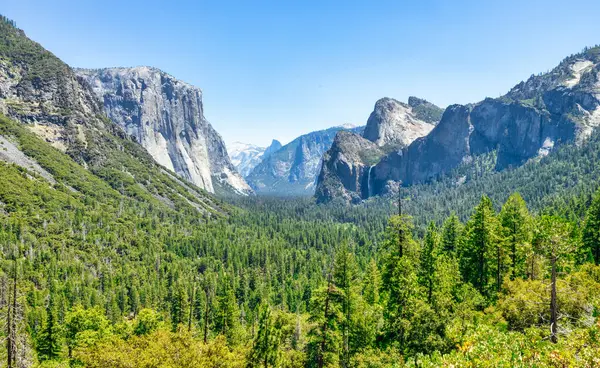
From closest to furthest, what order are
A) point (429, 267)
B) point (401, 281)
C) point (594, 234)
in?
point (401, 281)
point (429, 267)
point (594, 234)

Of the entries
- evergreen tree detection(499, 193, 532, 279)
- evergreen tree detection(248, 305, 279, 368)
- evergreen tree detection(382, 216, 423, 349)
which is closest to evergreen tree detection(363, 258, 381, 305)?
evergreen tree detection(382, 216, 423, 349)

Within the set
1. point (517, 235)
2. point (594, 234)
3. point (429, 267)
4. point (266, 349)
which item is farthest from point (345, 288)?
point (594, 234)

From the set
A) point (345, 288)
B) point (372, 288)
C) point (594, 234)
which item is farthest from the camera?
point (372, 288)

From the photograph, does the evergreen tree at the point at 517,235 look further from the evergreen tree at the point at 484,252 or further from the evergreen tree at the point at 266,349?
the evergreen tree at the point at 266,349

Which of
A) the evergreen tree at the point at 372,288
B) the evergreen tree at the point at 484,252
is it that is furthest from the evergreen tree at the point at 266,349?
the evergreen tree at the point at 484,252

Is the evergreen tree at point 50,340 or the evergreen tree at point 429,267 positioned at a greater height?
the evergreen tree at point 429,267

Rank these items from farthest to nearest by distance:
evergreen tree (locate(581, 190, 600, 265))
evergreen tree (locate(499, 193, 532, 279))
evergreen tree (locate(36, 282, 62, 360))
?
evergreen tree (locate(36, 282, 62, 360)), evergreen tree (locate(581, 190, 600, 265)), evergreen tree (locate(499, 193, 532, 279))

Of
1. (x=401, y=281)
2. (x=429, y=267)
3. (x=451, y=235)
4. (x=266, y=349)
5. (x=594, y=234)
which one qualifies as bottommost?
(x=266, y=349)

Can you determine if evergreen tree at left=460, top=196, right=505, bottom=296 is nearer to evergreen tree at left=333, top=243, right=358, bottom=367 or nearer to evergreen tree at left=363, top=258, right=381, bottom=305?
evergreen tree at left=363, top=258, right=381, bottom=305

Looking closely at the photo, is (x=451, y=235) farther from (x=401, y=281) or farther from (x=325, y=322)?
(x=325, y=322)

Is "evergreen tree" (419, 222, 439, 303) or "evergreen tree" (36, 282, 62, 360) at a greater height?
"evergreen tree" (419, 222, 439, 303)

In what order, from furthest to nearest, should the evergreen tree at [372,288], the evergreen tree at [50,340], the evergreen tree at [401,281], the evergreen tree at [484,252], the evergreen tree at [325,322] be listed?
the evergreen tree at [50,340], the evergreen tree at [372,288], the evergreen tree at [484,252], the evergreen tree at [325,322], the evergreen tree at [401,281]

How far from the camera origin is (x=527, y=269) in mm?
47188

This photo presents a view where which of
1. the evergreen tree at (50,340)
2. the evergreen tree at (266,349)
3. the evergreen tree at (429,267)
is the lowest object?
the evergreen tree at (50,340)
